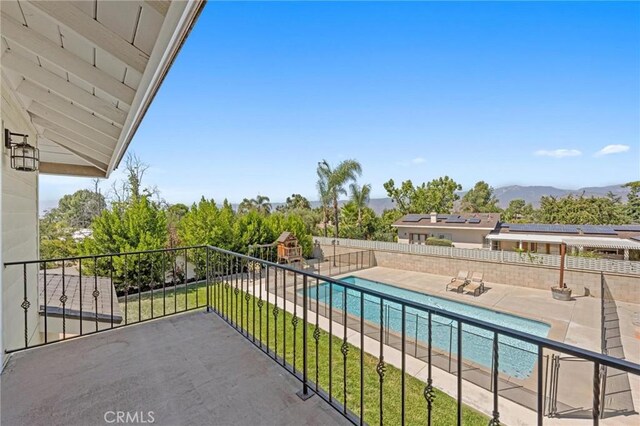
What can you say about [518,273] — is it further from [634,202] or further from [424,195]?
[634,202]

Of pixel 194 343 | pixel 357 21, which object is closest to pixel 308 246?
pixel 357 21

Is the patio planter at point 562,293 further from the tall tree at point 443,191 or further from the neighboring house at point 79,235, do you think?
the neighboring house at point 79,235

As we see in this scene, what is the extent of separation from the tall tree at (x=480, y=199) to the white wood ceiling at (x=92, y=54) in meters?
31.9

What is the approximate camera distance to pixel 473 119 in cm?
1992

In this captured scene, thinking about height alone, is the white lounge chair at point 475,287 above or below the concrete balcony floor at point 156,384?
below

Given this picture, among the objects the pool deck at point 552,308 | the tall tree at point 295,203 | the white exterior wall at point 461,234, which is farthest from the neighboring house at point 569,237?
the tall tree at point 295,203

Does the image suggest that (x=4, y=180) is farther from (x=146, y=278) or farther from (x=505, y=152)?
(x=505, y=152)

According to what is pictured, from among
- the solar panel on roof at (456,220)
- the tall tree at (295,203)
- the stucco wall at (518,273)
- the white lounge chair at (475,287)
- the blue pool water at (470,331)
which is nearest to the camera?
the blue pool water at (470,331)

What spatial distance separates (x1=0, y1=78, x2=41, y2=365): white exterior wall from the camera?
98.2 inches

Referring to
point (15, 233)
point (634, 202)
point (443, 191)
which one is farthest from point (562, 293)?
point (634, 202)

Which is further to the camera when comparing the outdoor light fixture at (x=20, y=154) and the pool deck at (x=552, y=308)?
the pool deck at (x=552, y=308)

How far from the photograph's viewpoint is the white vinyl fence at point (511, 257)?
9.66m

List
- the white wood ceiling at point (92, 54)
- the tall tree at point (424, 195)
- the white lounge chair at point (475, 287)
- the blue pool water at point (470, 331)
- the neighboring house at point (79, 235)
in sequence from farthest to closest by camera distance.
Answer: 1. the tall tree at point (424, 195)
2. the neighboring house at point (79, 235)
3. the white lounge chair at point (475, 287)
4. the blue pool water at point (470, 331)
5. the white wood ceiling at point (92, 54)

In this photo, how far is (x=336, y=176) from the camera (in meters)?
18.3
